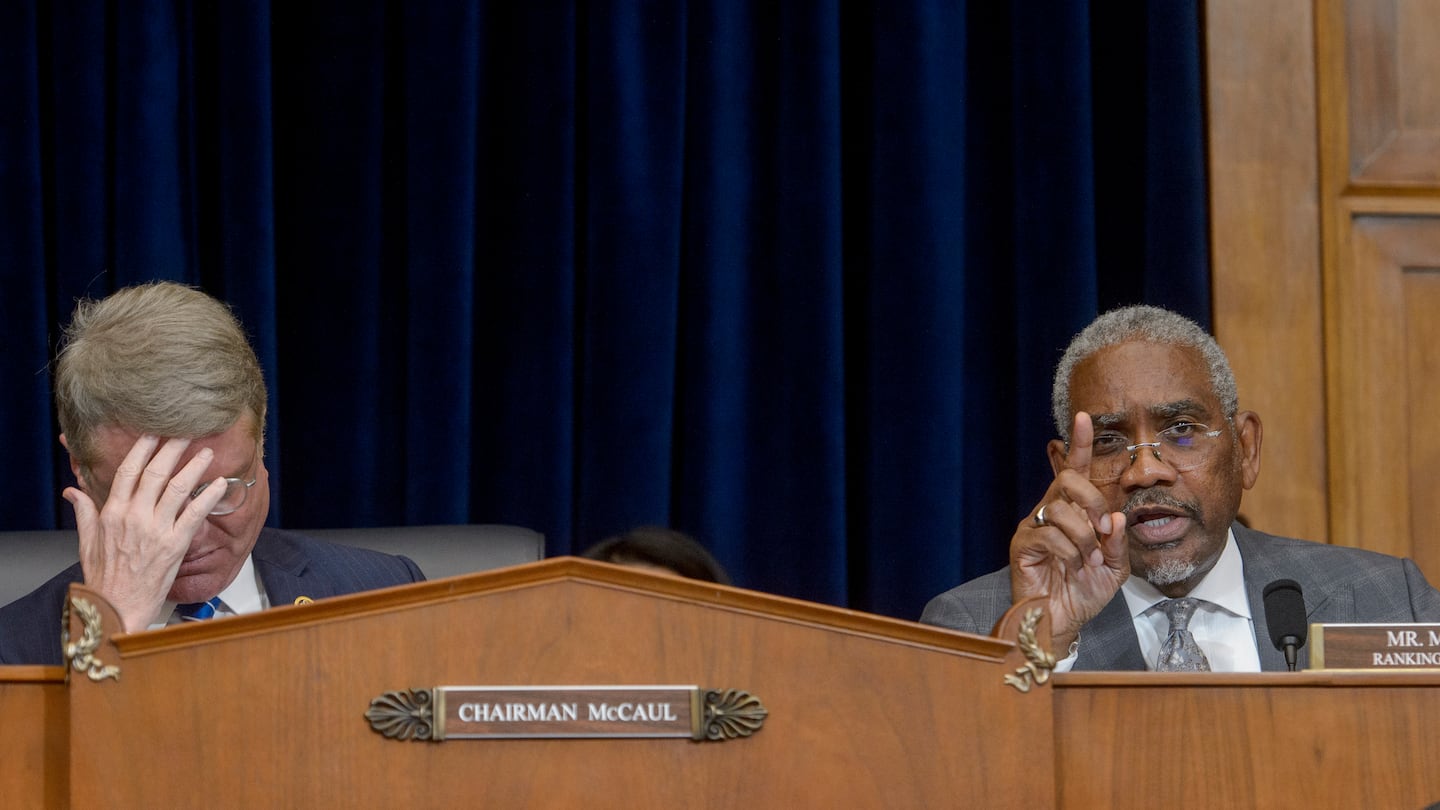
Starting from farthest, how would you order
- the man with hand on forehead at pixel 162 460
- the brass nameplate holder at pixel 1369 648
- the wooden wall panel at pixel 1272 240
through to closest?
the wooden wall panel at pixel 1272 240 < the man with hand on forehead at pixel 162 460 < the brass nameplate holder at pixel 1369 648

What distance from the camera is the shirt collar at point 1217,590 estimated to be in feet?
6.15

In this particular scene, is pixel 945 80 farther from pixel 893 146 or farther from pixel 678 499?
pixel 678 499

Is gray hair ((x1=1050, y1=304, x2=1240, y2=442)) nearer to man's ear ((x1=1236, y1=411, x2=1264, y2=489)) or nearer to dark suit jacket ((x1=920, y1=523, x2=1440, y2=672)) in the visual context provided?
man's ear ((x1=1236, y1=411, x2=1264, y2=489))

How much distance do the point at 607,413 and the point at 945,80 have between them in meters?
0.75

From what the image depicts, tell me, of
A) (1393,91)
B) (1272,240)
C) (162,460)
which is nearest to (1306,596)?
(1272,240)

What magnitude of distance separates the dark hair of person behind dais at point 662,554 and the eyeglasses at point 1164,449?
1.62 ft

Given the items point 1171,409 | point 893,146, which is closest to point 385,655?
point 1171,409

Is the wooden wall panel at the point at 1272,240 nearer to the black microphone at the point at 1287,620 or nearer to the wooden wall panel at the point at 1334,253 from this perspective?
the wooden wall panel at the point at 1334,253

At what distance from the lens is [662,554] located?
204 centimetres

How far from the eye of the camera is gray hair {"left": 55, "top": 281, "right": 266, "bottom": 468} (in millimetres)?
1545

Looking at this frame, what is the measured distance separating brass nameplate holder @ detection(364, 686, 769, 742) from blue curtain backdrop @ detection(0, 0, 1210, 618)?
1.41m

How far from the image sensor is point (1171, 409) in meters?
1.91

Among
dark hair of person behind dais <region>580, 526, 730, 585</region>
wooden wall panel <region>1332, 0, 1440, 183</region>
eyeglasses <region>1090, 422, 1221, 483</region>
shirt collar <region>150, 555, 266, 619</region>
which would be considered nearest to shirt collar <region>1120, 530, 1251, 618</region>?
eyeglasses <region>1090, 422, 1221, 483</region>

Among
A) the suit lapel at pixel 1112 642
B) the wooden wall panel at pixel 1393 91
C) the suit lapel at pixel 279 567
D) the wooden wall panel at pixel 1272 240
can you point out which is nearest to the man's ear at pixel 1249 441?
the suit lapel at pixel 1112 642
